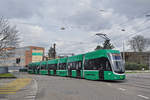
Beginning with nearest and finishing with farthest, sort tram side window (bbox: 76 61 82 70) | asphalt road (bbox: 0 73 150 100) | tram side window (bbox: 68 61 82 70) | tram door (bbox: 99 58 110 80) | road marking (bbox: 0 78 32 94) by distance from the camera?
1. asphalt road (bbox: 0 73 150 100)
2. road marking (bbox: 0 78 32 94)
3. tram door (bbox: 99 58 110 80)
4. tram side window (bbox: 76 61 82 70)
5. tram side window (bbox: 68 61 82 70)

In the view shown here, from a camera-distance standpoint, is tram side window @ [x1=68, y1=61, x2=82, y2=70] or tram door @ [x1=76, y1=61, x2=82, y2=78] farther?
tram side window @ [x1=68, y1=61, x2=82, y2=70]

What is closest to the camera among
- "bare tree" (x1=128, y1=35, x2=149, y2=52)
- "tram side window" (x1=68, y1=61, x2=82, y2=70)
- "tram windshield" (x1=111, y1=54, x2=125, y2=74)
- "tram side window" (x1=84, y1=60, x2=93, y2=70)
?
"tram windshield" (x1=111, y1=54, x2=125, y2=74)

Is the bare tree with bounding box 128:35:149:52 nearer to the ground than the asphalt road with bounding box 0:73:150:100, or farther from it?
farther from it

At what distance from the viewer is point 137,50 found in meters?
54.3

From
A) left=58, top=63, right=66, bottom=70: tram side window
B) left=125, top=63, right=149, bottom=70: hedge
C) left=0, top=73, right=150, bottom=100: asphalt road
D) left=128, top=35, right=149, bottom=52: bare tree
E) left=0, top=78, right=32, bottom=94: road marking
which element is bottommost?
left=0, top=78, right=32, bottom=94: road marking

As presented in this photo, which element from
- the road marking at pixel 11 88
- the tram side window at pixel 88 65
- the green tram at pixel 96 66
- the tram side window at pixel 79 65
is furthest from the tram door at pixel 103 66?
the road marking at pixel 11 88

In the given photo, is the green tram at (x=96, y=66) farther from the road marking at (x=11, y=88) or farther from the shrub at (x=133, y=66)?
the shrub at (x=133, y=66)

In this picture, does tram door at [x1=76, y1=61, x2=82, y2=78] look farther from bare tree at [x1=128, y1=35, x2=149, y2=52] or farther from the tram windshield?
bare tree at [x1=128, y1=35, x2=149, y2=52]

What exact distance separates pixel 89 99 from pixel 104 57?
10.4 meters

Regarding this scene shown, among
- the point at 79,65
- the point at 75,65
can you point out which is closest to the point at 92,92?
the point at 79,65

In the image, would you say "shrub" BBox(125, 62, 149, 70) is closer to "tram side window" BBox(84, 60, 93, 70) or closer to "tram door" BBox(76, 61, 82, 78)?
"tram door" BBox(76, 61, 82, 78)

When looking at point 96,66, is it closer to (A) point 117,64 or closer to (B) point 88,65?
(B) point 88,65

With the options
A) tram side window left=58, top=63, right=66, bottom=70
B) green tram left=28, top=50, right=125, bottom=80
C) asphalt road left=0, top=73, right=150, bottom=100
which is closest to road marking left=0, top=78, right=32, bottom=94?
asphalt road left=0, top=73, right=150, bottom=100

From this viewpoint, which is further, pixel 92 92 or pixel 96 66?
pixel 96 66
